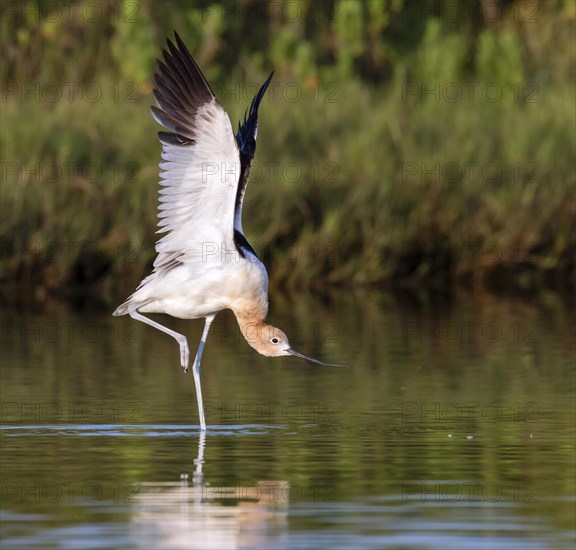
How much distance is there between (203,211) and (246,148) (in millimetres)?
476

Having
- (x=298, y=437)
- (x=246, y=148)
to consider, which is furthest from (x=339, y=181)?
(x=298, y=437)

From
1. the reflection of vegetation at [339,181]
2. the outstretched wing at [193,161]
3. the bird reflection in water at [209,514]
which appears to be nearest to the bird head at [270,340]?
the outstretched wing at [193,161]

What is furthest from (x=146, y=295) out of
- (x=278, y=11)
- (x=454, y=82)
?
(x=278, y=11)

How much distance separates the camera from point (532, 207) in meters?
19.6

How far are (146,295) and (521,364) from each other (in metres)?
3.39

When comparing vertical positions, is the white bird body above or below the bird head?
above

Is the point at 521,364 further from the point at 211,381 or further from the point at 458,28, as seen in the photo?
the point at 458,28

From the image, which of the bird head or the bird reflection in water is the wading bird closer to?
the bird head

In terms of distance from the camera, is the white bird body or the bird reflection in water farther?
the white bird body

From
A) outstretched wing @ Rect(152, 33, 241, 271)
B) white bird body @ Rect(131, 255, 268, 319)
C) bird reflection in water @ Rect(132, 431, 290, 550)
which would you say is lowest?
bird reflection in water @ Rect(132, 431, 290, 550)

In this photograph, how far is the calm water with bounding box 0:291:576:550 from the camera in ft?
24.3

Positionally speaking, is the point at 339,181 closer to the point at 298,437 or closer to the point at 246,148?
the point at 246,148

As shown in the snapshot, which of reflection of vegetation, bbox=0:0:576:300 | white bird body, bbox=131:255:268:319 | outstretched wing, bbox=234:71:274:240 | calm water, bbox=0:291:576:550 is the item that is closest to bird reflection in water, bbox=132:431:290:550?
calm water, bbox=0:291:576:550

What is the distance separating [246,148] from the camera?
11.1m
